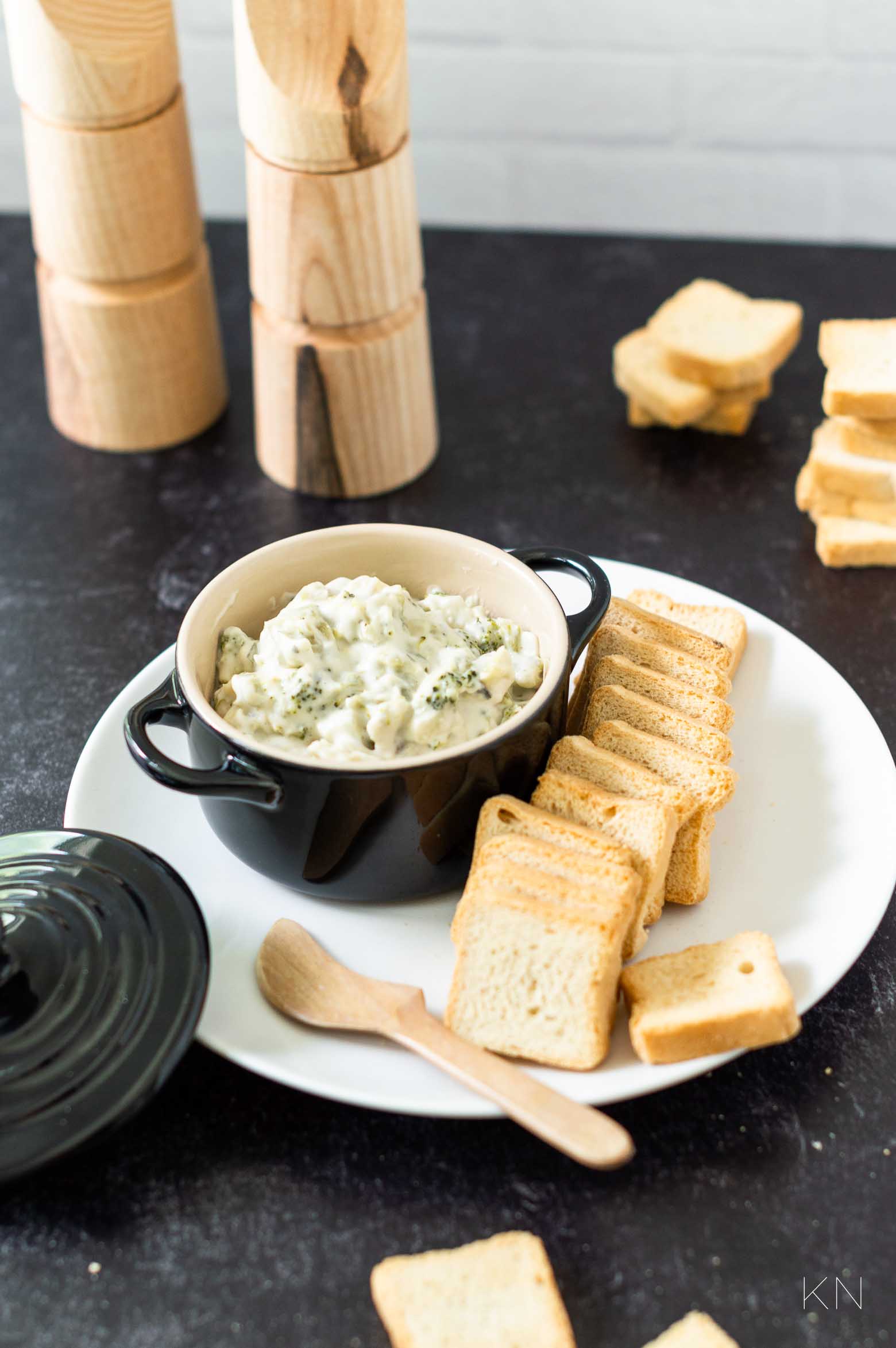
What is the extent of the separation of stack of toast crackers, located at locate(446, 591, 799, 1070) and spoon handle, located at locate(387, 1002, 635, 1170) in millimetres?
27

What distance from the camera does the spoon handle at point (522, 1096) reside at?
3.57 feet

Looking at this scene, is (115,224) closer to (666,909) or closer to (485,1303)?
(666,909)


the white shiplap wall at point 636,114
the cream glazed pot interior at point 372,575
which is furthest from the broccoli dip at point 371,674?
the white shiplap wall at point 636,114

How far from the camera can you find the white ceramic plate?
1181 mm

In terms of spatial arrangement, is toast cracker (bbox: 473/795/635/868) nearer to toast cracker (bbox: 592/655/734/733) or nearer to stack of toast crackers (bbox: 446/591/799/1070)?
stack of toast crackers (bbox: 446/591/799/1070)

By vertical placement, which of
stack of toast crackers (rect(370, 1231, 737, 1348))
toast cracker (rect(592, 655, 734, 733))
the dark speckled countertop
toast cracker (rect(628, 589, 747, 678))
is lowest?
the dark speckled countertop

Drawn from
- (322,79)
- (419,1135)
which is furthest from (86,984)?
(322,79)

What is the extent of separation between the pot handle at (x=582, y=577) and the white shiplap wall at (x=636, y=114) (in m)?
1.67

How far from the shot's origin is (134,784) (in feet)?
4.89

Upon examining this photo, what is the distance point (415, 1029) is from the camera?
3.95 ft

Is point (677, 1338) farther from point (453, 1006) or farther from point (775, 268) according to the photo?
point (775, 268)

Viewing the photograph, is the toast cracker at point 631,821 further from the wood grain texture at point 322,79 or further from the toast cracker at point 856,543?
the wood grain texture at point 322,79

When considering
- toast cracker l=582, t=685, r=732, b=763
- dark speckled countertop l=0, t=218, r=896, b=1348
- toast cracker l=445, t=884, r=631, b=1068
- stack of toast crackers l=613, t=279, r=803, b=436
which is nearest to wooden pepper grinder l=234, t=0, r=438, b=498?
dark speckled countertop l=0, t=218, r=896, b=1348

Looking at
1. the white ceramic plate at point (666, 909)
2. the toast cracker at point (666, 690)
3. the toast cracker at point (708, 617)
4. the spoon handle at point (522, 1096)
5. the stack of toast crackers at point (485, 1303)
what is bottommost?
the stack of toast crackers at point (485, 1303)
